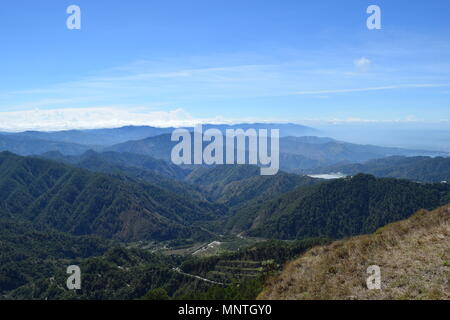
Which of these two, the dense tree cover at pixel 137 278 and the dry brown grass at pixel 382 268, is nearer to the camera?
the dry brown grass at pixel 382 268

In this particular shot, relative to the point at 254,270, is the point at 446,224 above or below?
above

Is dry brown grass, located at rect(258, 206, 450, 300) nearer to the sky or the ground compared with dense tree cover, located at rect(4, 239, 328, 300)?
nearer to the sky

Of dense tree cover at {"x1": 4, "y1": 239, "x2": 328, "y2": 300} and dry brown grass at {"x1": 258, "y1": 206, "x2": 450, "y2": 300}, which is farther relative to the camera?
dense tree cover at {"x1": 4, "y1": 239, "x2": 328, "y2": 300}

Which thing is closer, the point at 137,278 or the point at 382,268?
the point at 382,268

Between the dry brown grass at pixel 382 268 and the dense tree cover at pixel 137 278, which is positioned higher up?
the dry brown grass at pixel 382 268

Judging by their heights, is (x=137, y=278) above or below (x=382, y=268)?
below
